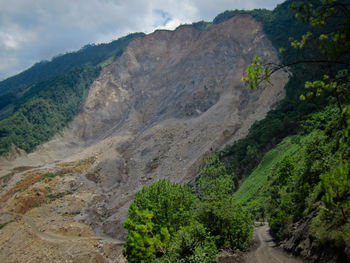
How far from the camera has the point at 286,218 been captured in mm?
22719

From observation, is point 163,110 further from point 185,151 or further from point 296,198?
point 296,198

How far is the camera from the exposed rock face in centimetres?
7069

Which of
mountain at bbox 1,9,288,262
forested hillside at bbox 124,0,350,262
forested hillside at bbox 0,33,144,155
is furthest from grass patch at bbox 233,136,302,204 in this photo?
forested hillside at bbox 0,33,144,155

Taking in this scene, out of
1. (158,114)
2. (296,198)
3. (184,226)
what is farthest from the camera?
(158,114)

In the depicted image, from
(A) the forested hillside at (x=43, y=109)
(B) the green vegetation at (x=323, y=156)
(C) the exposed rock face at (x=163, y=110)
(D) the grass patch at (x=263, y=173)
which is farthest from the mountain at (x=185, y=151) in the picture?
(A) the forested hillside at (x=43, y=109)

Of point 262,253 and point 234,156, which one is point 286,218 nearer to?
point 262,253

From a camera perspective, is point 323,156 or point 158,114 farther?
point 158,114

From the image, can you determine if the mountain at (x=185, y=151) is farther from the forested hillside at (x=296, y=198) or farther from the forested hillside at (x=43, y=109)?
the forested hillside at (x=43, y=109)

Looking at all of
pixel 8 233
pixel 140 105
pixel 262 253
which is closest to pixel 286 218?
pixel 262 253

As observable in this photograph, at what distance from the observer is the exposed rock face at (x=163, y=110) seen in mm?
70688

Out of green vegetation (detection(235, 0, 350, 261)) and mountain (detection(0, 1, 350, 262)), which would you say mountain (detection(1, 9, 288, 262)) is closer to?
mountain (detection(0, 1, 350, 262))

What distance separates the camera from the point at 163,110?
101m

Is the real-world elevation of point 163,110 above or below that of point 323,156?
above

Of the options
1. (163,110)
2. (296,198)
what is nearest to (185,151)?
(163,110)
